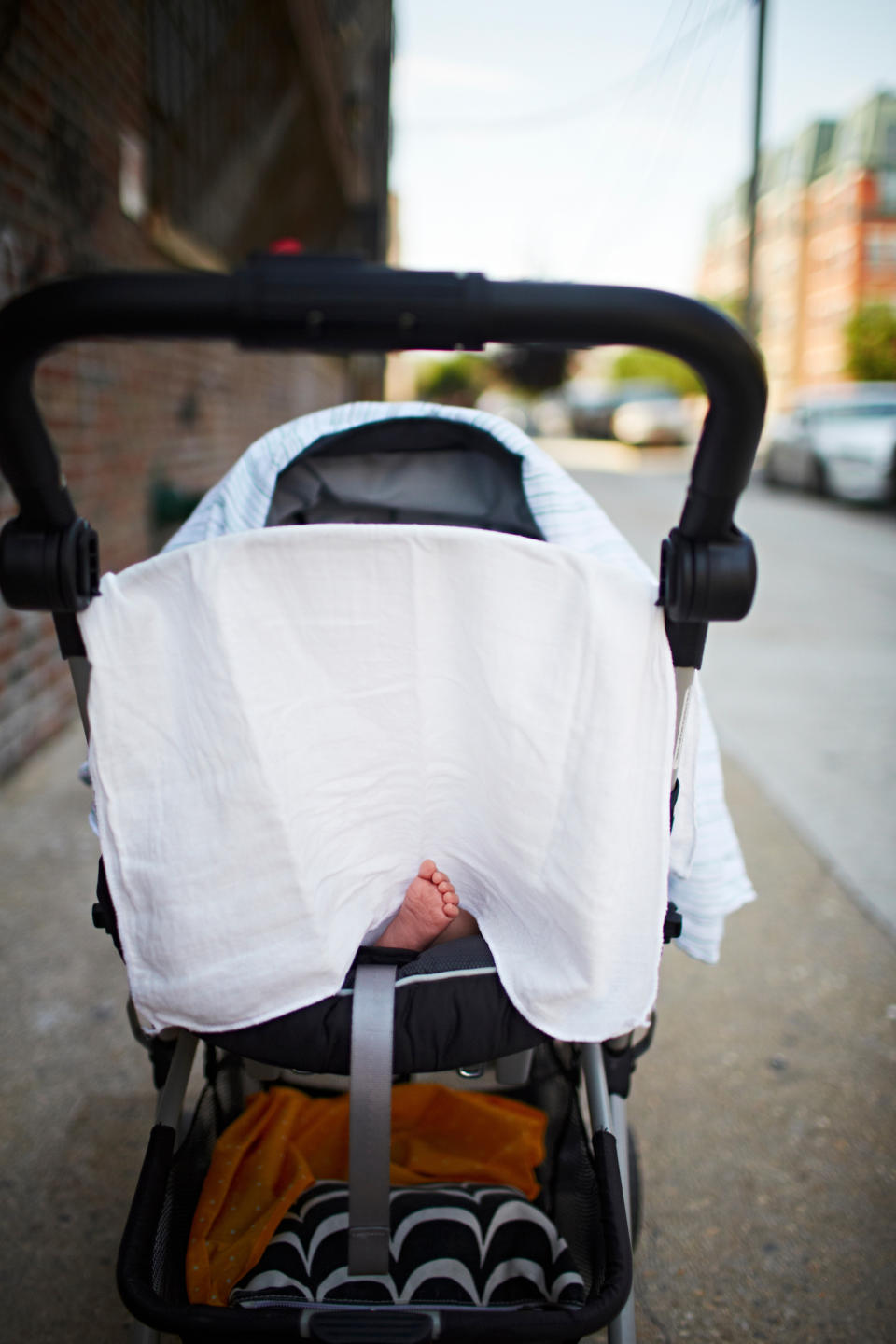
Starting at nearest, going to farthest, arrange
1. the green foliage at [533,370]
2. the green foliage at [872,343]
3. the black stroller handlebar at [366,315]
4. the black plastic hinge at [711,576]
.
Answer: the black stroller handlebar at [366,315], the black plastic hinge at [711,576], the green foliage at [533,370], the green foliage at [872,343]

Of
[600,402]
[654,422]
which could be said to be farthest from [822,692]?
[600,402]

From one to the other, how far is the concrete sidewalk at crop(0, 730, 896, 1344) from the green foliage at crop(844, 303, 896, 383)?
29.9 metres

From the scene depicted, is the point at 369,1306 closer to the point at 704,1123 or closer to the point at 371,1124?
the point at 371,1124

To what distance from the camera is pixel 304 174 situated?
27.6 ft

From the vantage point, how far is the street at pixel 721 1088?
1534 millimetres

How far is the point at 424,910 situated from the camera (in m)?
1.23

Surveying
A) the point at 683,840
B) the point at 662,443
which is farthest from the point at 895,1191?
the point at 662,443

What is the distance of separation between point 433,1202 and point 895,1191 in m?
0.94

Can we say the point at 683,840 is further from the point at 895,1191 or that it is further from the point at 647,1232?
the point at 895,1191

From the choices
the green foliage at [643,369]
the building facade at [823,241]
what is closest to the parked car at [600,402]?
A: the building facade at [823,241]

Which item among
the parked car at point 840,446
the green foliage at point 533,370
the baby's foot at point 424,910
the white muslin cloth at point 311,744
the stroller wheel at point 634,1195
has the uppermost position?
the green foliage at point 533,370

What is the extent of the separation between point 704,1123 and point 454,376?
34.2 m

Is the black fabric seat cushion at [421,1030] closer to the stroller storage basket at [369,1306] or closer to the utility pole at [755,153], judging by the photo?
the stroller storage basket at [369,1306]

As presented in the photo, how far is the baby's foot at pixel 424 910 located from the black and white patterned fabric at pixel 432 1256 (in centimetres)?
38
